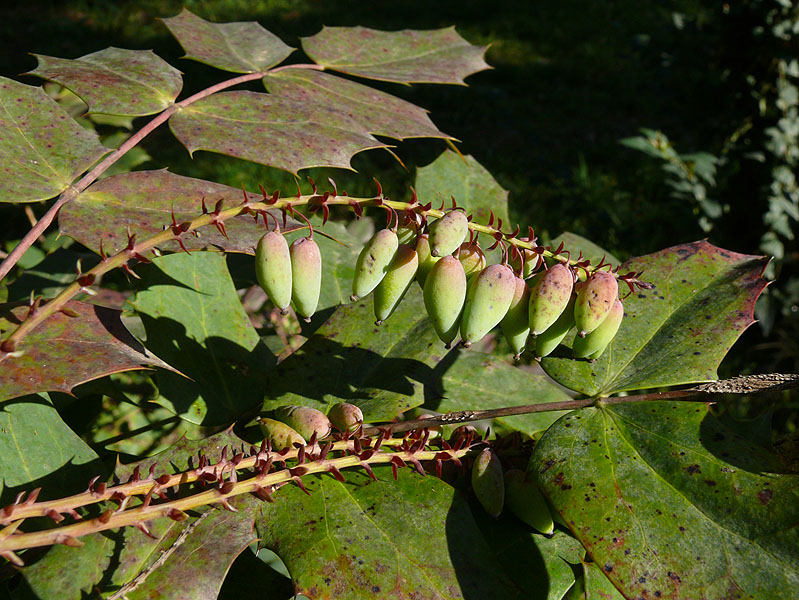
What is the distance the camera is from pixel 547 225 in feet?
12.2

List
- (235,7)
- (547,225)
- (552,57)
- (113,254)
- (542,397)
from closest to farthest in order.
Answer: (113,254) → (542,397) → (547,225) → (552,57) → (235,7)

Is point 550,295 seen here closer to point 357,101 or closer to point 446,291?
point 446,291

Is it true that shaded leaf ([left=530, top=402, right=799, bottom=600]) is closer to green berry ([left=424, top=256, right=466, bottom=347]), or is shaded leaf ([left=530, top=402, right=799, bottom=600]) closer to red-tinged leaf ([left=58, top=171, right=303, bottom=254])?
green berry ([left=424, top=256, right=466, bottom=347])

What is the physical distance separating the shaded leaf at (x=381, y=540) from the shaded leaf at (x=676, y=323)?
0.21m

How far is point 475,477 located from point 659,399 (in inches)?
8.1

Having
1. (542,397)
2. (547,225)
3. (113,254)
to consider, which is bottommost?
(547,225)

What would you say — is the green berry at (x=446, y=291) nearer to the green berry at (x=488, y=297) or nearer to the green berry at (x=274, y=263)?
the green berry at (x=488, y=297)

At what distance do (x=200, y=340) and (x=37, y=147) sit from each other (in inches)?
10.7

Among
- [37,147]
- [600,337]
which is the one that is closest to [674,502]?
[600,337]

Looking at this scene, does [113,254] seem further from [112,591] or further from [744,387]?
[744,387]

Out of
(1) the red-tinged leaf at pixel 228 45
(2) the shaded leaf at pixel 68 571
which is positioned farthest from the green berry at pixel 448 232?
(1) the red-tinged leaf at pixel 228 45

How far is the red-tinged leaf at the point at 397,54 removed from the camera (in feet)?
3.72

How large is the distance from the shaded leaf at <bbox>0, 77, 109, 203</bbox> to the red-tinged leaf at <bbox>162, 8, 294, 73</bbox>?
224 mm

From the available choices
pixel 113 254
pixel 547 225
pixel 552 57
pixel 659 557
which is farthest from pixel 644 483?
pixel 552 57
